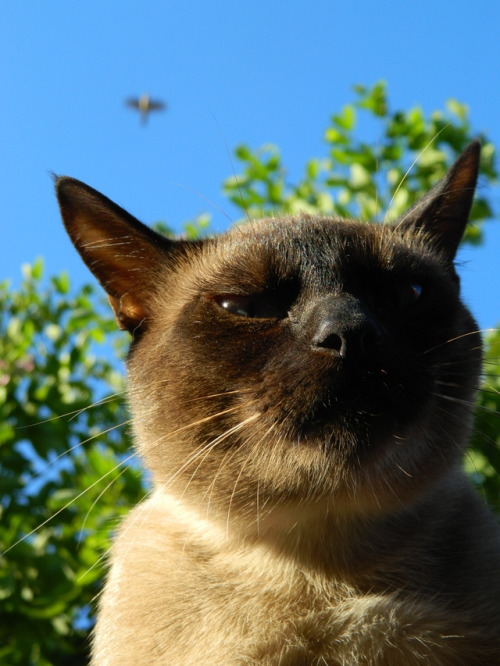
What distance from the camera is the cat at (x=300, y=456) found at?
1.86 metres

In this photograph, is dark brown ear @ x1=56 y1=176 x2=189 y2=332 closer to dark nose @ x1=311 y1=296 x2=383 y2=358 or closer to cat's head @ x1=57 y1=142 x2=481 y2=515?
cat's head @ x1=57 y1=142 x2=481 y2=515

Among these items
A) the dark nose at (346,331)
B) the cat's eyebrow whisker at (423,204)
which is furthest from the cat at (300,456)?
the cat's eyebrow whisker at (423,204)

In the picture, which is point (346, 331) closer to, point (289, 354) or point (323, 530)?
point (289, 354)

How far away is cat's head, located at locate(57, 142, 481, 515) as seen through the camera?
1829 mm

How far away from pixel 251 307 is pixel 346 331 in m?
0.40

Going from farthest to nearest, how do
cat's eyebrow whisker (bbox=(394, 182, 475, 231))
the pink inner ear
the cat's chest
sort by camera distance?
cat's eyebrow whisker (bbox=(394, 182, 475, 231)), the pink inner ear, the cat's chest

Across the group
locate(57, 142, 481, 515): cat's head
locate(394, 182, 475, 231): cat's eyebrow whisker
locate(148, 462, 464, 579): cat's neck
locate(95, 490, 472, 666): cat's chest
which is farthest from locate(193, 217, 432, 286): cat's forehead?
locate(95, 490, 472, 666): cat's chest

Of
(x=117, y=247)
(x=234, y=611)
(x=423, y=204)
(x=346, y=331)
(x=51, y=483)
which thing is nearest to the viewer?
(x=346, y=331)

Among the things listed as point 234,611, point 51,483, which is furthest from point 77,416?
point 234,611

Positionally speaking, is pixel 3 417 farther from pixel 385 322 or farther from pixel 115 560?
pixel 385 322

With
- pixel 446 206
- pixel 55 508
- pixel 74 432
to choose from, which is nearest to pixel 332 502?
pixel 446 206

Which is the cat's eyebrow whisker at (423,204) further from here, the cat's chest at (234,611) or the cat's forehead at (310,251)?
A: the cat's chest at (234,611)

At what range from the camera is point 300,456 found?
186cm

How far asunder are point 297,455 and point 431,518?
66 centimetres
